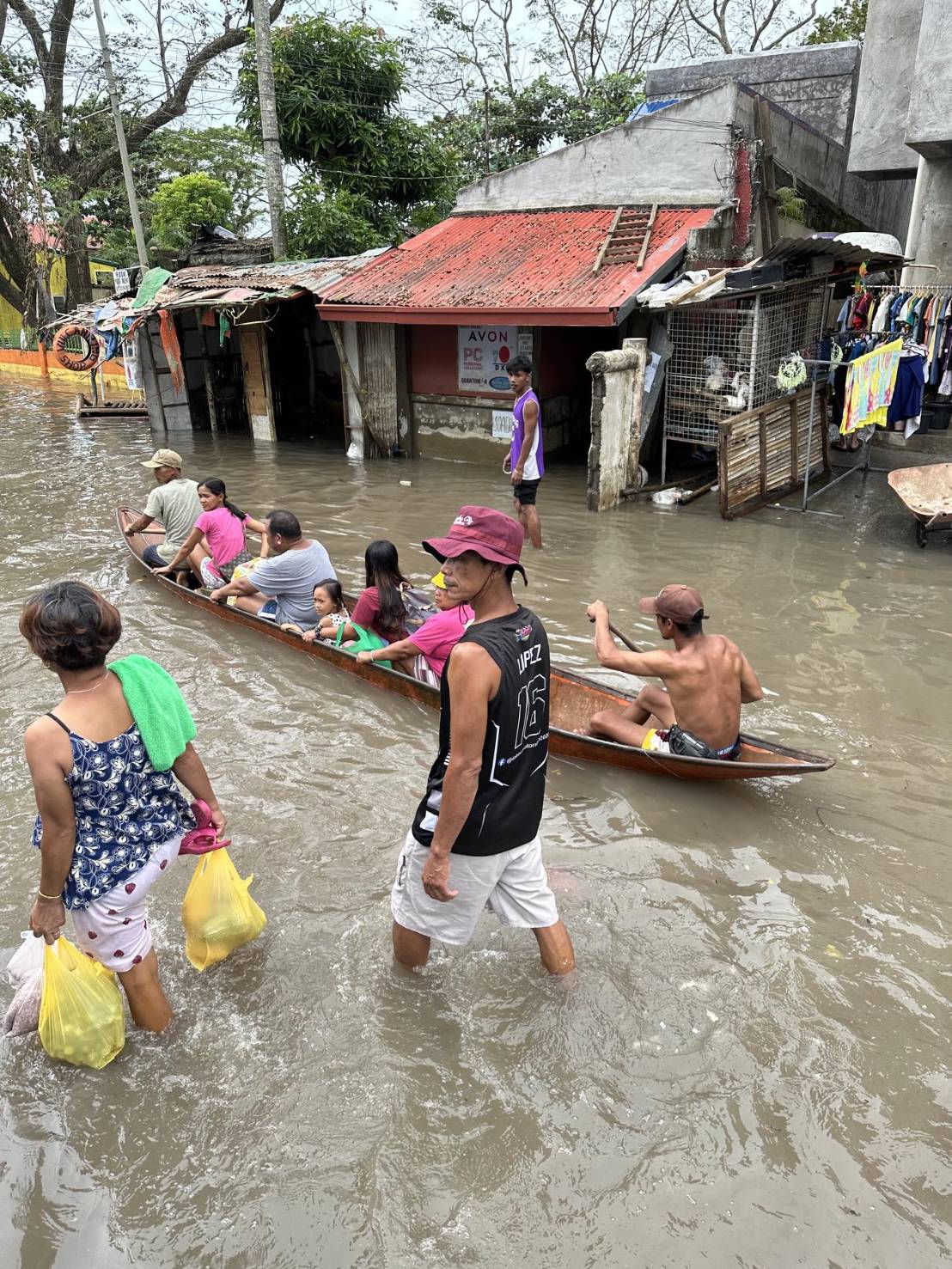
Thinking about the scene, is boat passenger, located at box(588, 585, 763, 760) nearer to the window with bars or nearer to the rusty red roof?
the window with bars

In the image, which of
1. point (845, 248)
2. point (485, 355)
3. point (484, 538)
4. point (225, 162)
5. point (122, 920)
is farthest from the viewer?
point (225, 162)

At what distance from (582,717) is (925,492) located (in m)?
5.98

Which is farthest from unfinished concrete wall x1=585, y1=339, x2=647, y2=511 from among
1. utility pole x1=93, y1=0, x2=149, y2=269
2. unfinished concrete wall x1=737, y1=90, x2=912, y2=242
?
utility pole x1=93, y1=0, x2=149, y2=269

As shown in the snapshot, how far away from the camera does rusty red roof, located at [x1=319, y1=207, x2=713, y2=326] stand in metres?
11.2

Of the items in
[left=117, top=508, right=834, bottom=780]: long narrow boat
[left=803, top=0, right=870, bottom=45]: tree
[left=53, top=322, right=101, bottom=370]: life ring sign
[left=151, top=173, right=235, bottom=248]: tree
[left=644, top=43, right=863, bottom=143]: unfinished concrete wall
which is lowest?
[left=117, top=508, right=834, bottom=780]: long narrow boat

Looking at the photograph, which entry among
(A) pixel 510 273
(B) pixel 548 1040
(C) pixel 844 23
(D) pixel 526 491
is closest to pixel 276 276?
(A) pixel 510 273

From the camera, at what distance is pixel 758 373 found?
1110 centimetres

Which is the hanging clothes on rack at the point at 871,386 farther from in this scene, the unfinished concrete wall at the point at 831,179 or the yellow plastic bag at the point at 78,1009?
the yellow plastic bag at the point at 78,1009

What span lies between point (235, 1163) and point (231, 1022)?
67cm

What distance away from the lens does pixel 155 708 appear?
299cm

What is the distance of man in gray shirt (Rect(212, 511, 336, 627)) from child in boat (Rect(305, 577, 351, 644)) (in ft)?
0.37

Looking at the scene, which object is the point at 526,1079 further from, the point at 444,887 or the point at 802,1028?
the point at 802,1028

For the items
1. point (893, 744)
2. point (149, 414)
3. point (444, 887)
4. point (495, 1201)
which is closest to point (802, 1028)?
point (495, 1201)

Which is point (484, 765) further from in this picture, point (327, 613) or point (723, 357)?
point (723, 357)
